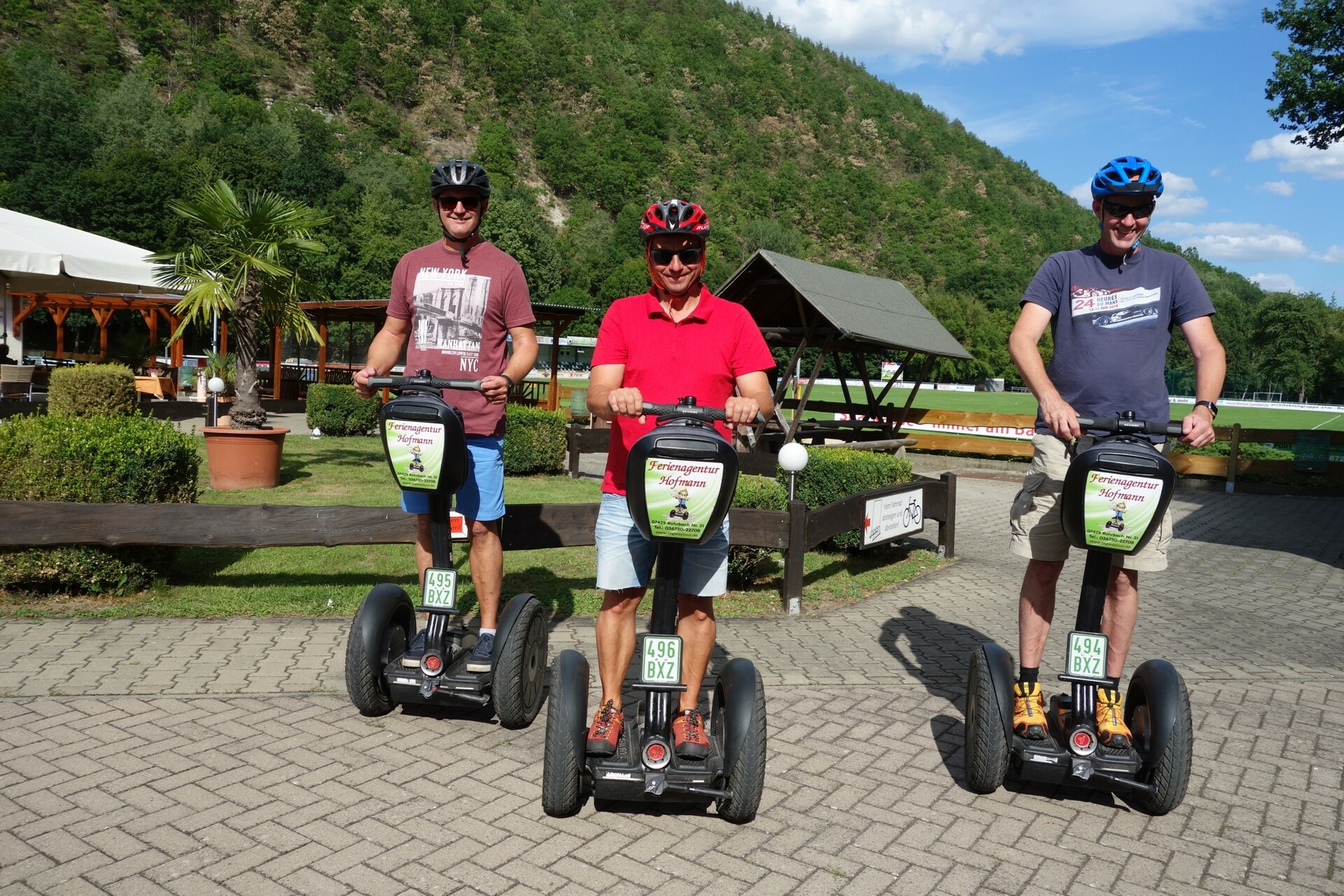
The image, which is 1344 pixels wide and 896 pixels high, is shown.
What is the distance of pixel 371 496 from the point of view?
10422 mm

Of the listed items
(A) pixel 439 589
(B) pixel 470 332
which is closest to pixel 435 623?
(A) pixel 439 589

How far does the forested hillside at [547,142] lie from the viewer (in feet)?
206

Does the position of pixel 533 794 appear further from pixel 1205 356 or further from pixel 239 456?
pixel 239 456

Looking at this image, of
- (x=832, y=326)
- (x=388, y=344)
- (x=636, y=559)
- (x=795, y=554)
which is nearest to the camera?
(x=636, y=559)

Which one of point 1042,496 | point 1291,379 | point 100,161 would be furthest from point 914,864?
point 1291,379

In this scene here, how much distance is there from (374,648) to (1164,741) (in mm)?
3095

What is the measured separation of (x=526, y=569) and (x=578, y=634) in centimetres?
178

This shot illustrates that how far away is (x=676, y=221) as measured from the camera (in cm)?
321

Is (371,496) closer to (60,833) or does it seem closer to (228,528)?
(228,528)

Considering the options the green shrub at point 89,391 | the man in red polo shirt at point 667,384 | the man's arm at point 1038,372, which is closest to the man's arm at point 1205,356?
the man's arm at point 1038,372

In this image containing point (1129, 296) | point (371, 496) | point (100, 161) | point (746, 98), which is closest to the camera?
point (1129, 296)

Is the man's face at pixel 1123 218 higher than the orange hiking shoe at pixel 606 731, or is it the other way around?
the man's face at pixel 1123 218

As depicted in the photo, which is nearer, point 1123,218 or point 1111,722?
point 1111,722

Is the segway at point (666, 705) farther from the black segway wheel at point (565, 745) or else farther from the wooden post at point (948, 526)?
the wooden post at point (948, 526)
